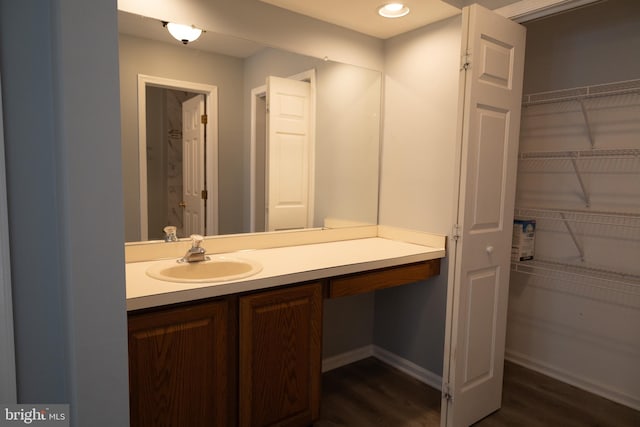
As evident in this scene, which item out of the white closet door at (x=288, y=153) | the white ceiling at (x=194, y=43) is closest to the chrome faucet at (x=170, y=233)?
the white closet door at (x=288, y=153)

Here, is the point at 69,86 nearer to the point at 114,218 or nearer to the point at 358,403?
the point at 114,218

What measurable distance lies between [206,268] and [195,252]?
9cm

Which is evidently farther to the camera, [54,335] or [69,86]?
[54,335]

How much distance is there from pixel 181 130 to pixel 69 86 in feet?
3.31

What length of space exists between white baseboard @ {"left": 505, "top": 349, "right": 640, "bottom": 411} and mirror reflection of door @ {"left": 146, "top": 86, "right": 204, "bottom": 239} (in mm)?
2336

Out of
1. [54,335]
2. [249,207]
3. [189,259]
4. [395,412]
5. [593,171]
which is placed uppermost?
[593,171]

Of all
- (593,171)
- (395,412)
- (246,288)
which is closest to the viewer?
(246,288)

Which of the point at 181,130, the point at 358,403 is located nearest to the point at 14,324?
the point at 181,130

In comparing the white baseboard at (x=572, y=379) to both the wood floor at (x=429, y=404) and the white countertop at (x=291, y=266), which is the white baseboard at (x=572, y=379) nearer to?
the wood floor at (x=429, y=404)

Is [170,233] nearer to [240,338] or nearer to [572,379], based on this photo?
[240,338]

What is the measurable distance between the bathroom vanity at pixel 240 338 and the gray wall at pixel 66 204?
25 cm

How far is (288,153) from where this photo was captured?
2.36 meters

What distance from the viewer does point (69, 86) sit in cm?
97

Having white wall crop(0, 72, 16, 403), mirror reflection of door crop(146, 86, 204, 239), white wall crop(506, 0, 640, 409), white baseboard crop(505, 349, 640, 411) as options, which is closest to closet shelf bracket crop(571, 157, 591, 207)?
white wall crop(506, 0, 640, 409)
